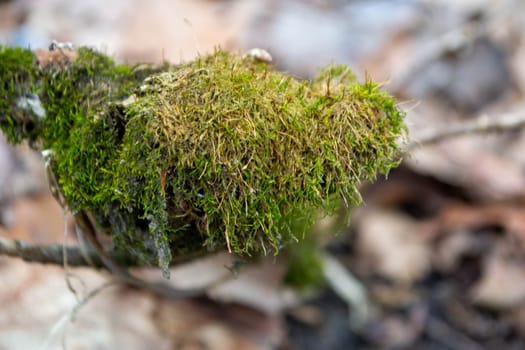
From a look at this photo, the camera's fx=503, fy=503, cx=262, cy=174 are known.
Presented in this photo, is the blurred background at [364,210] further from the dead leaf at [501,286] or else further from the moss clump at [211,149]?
the moss clump at [211,149]

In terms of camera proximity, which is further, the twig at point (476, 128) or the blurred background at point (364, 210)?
the blurred background at point (364, 210)

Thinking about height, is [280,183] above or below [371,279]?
below

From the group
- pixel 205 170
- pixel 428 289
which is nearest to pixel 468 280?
pixel 428 289

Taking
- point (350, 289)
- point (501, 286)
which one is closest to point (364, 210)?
point (350, 289)

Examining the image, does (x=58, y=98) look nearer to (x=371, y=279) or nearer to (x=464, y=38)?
(x=371, y=279)

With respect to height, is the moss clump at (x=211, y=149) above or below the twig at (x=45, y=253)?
above

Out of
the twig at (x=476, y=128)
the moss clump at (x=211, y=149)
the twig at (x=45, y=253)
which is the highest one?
the twig at (x=476, y=128)

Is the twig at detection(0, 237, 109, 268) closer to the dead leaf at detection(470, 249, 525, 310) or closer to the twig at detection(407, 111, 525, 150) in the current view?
the twig at detection(407, 111, 525, 150)

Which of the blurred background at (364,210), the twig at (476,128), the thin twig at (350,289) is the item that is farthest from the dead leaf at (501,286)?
the twig at (476,128)

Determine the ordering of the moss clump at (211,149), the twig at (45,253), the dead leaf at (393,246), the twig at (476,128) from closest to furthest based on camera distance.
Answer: the moss clump at (211,149) < the twig at (45,253) < the twig at (476,128) < the dead leaf at (393,246)
